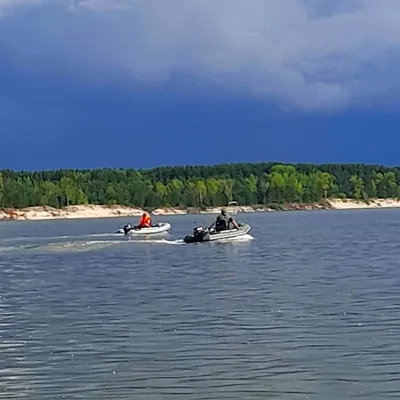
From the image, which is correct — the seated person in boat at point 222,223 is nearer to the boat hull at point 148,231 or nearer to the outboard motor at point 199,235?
the outboard motor at point 199,235

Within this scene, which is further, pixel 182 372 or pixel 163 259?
pixel 163 259

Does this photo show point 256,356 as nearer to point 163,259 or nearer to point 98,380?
point 98,380

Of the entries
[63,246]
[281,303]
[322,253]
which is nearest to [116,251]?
[63,246]

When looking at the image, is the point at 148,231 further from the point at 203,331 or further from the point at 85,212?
the point at 85,212

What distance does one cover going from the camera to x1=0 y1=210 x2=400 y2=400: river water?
1802 centimetres

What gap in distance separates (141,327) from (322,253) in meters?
28.9

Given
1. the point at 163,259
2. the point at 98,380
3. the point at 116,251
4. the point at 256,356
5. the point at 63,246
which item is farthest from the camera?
the point at 63,246

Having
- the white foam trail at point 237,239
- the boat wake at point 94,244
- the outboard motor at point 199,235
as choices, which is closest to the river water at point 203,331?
the boat wake at point 94,244

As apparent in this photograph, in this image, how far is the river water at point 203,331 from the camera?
59.1 ft

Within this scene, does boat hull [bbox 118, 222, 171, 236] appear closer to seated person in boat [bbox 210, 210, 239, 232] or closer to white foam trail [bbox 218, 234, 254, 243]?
white foam trail [bbox 218, 234, 254, 243]

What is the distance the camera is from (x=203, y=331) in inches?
930

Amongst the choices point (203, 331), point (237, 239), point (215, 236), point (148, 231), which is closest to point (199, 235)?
point (215, 236)

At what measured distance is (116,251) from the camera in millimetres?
57062

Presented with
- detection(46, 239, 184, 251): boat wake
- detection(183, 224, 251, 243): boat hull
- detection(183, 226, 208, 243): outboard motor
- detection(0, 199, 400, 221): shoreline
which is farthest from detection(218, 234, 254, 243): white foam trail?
detection(0, 199, 400, 221): shoreline
